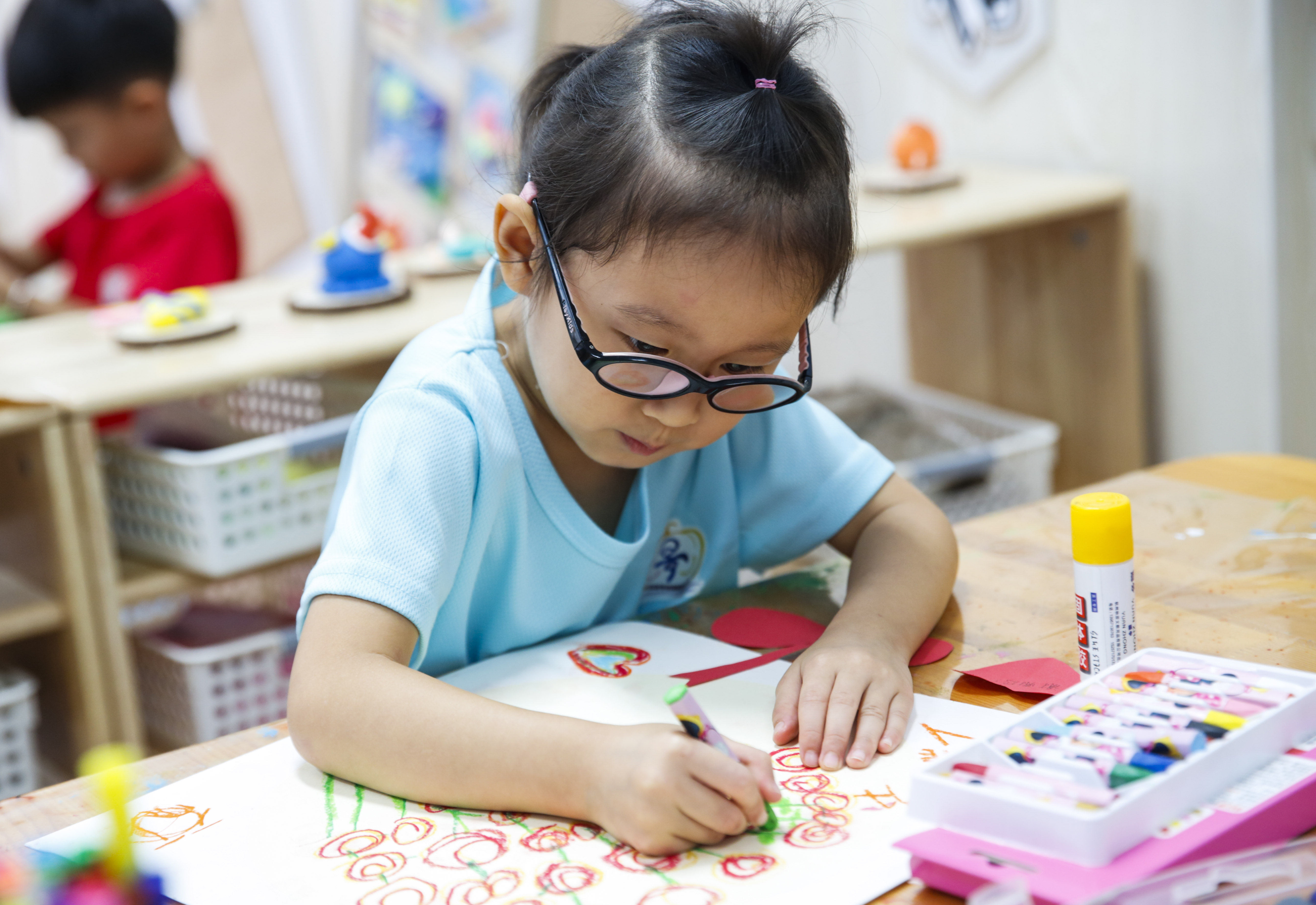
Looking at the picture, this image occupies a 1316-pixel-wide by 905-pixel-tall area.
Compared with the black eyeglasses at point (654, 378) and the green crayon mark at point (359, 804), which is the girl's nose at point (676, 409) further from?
the green crayon mark at point (359, 804)

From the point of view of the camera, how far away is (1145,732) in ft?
1.61

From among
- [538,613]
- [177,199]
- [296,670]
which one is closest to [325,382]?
[177,199]

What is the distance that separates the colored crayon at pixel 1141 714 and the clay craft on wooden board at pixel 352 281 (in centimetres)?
112

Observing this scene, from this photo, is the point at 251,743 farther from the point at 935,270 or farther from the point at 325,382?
the point at 935,270

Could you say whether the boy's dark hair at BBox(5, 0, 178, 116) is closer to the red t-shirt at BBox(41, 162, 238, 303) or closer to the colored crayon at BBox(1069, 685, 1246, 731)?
the red t-shirt at BBox(41, 162, 238, 303)

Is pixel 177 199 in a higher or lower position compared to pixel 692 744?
higher

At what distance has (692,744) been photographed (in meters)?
0.51

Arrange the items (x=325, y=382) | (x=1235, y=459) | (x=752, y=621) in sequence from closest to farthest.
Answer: (x=752, y=621)
(x=1235, y=459)
(x=325, y=382)

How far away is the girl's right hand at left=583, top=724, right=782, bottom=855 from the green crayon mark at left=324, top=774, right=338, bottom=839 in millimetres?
125

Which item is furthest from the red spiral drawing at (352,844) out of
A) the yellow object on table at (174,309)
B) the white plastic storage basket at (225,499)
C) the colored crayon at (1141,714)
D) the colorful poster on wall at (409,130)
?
the colorful poster on wall at (409,130)

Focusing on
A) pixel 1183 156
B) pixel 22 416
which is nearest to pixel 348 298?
pixel 22 416

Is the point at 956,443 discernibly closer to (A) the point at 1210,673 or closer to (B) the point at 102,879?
(A) the point at 1210,673

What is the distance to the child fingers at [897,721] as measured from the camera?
23.5 inches

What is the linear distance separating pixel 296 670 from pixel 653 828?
0.22m
